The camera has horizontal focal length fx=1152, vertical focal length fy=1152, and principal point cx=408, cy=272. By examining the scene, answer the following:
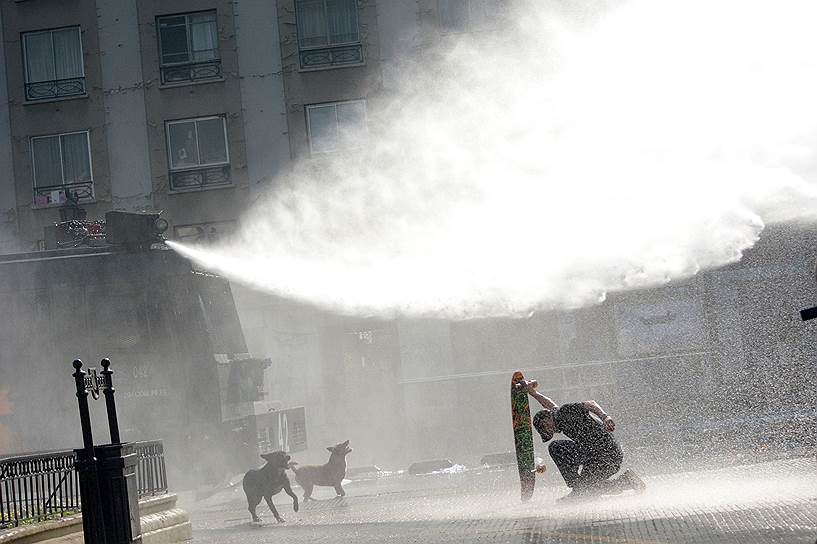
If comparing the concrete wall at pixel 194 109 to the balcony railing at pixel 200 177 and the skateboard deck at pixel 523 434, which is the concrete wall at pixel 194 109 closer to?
the balcony railing at pixel 200 177

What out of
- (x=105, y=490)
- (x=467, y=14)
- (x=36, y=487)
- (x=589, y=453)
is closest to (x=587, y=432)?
(x=589, y=453)

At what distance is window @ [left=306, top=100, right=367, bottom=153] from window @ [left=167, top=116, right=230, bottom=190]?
106 inches

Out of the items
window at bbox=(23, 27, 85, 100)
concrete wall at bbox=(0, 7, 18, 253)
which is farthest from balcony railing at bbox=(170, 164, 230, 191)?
concrete wall at bbox=(0, 7, 18, 253)

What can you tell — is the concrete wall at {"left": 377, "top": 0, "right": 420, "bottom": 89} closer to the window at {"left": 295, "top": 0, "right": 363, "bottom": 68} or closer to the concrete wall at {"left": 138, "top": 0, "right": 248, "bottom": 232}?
the window at {"left": 295, "top": 0, "right": 363, "bottom": 68}

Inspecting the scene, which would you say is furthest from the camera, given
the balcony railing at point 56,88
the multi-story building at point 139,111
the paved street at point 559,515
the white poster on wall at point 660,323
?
the balcony railing at point 56,88

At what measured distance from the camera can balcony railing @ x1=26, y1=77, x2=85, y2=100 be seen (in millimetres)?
35062

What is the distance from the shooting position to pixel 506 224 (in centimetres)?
2509

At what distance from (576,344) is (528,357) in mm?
1364

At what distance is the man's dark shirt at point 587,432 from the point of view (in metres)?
12.9

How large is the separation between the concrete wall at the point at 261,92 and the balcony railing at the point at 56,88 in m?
5.04

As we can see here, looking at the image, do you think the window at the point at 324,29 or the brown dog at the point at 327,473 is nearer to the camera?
the brown dog at the point at 327,473

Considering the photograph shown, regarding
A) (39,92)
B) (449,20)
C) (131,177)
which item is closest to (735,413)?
(449,20)

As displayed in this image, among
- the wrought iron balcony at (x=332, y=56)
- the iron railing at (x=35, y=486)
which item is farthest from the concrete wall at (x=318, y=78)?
the iron railing at (x=35, y=486)

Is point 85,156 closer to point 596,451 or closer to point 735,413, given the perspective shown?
point 735,413
